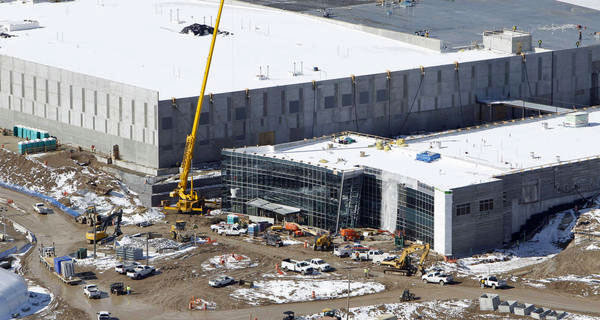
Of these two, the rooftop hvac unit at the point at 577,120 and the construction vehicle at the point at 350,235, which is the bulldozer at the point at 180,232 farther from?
the rooftop hvac unit at the point at 577,120

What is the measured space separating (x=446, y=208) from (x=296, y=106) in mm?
42695

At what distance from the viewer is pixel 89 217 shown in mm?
166750

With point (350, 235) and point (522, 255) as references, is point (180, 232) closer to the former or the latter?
point (350, 235)

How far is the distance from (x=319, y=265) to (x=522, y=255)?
22932 millimetres

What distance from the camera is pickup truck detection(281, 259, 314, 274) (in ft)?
477

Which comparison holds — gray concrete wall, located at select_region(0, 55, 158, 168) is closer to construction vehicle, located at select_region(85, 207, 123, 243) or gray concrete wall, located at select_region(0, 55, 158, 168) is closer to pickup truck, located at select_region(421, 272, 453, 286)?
construction vehicle, located at select_region(85, 207, 123, 243)

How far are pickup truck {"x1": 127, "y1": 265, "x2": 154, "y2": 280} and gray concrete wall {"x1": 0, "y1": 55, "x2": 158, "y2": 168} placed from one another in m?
33.6

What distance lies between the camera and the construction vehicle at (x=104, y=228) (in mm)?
159000

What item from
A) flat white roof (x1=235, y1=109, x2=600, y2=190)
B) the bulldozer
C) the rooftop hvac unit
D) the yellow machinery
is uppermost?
the rooftop hvac unit

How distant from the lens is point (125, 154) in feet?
604

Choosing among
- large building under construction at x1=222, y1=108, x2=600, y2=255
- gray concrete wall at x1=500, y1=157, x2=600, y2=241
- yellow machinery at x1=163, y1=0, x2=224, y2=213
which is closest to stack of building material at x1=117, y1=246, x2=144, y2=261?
yellow machinery at x1=163, y1=0, x2=224, y2=213

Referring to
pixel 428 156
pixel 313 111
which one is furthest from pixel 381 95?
pixel 428 156

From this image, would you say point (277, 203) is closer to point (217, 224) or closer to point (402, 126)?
point (217, 224)

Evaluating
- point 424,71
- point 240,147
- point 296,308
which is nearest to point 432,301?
point 296,308
